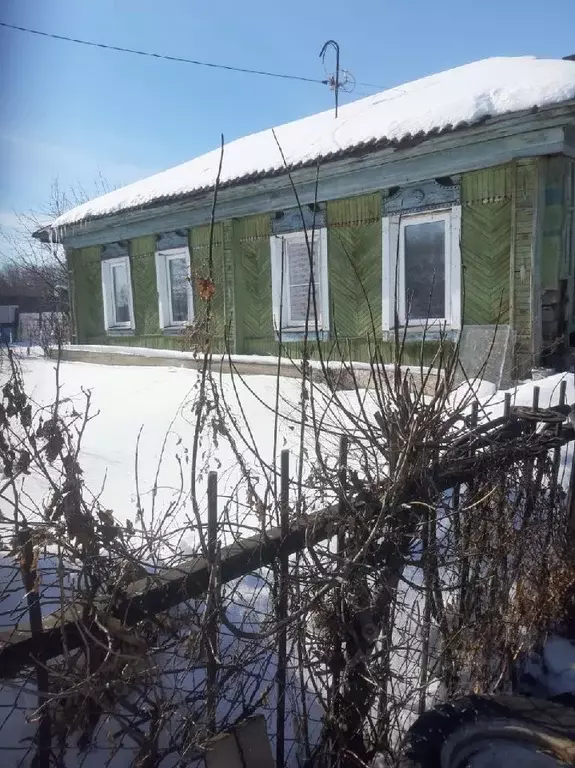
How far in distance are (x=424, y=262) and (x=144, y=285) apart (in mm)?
6676

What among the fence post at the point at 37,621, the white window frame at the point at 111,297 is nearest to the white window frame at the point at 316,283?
the white window frame at the point at 111,297

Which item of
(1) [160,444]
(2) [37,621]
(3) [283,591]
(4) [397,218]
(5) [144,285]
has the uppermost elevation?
(4) [397,218]

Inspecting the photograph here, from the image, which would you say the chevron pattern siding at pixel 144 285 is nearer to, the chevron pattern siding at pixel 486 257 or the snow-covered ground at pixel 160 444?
the snow-covered ground at pixel 160 444

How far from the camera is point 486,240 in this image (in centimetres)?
761

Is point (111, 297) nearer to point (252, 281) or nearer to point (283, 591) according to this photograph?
point (252, 281)

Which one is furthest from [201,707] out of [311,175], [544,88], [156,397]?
[311,175]

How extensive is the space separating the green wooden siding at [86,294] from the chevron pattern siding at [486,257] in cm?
927

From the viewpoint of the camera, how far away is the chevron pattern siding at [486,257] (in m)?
7.44

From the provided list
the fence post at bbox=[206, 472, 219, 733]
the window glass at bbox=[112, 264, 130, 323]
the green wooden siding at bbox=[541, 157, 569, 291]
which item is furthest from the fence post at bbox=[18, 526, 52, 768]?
the window glass at bbox=[112, 264, 130, 323]

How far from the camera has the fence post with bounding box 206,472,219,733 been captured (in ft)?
5.06

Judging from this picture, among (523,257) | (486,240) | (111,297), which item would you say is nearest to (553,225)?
(523,257)

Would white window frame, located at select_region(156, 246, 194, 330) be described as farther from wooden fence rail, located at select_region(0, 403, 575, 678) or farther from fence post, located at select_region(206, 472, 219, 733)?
fence post, located at select_region(206, 472, 219, 733)

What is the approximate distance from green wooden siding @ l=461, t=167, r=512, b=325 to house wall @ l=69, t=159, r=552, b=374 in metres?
0.01

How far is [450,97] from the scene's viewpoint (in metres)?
7.66
